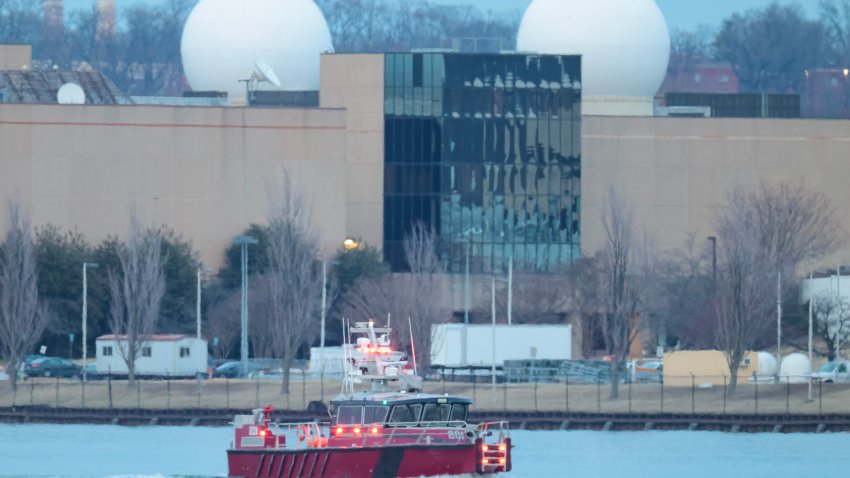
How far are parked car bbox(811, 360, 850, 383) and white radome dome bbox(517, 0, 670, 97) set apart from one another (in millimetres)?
34708

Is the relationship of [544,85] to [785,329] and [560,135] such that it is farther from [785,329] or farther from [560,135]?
[785,329]

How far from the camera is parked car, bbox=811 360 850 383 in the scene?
86.5 metres

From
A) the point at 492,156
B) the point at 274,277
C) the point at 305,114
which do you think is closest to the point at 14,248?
the point at 274,277

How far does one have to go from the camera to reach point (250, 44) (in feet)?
419

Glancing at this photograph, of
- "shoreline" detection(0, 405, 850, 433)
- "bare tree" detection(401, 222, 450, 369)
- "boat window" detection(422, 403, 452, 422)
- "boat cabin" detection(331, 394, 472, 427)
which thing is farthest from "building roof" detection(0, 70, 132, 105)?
"boat window" detection(422, 403, 452, 422)

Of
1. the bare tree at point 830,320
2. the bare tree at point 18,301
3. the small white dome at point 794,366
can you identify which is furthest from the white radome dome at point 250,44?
the small white dome at point 794,366

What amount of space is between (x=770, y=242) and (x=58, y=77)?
134 feet

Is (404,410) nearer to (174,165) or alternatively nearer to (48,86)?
(174,165)

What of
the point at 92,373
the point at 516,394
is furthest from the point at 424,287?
the point at 516,394

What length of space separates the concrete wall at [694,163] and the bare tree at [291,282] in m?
19.7

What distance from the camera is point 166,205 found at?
11338 cm

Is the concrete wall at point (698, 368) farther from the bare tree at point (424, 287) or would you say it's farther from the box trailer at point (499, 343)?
the bare tree at point (424, 287)

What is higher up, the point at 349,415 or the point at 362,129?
the point at 362,129

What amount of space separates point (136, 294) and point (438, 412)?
41139mm
